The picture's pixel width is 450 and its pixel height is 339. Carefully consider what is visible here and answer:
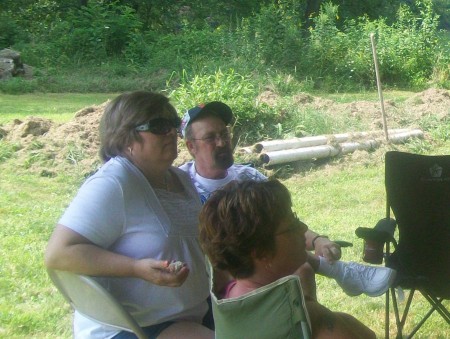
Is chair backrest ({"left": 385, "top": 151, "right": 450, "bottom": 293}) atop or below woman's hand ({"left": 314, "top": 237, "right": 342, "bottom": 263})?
below

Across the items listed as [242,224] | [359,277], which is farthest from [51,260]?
[359,277]

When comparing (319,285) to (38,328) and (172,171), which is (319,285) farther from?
(172,171)

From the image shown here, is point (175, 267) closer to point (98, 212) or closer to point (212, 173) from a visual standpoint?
point (98, 212)

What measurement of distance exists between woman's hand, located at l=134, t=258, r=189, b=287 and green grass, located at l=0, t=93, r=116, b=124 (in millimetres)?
7272

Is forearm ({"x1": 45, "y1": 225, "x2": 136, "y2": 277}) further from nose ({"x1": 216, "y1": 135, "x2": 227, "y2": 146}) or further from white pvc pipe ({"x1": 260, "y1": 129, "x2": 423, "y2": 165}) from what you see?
white pvc pipe ({"x1": 260, "y1": 129, "x2": 423, "y2": 165})

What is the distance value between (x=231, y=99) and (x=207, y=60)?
6521mm

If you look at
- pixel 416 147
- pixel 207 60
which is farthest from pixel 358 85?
pixel 416 147

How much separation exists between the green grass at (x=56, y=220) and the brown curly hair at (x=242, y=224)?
2125 millimetres

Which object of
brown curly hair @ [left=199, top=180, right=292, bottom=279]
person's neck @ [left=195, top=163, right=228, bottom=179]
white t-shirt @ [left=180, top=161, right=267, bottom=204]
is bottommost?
white t-shirt @ [left=180, top=161, right=267, bottom=204]

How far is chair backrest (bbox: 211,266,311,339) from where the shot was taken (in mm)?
1923

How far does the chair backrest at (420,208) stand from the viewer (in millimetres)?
3686

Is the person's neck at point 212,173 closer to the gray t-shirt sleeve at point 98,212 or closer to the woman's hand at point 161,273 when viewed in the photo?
the gray t-shirt sleeve at point 98,212

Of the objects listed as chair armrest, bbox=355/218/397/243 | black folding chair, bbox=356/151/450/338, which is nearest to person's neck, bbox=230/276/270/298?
chair armrest, bbox=355/218/397/243

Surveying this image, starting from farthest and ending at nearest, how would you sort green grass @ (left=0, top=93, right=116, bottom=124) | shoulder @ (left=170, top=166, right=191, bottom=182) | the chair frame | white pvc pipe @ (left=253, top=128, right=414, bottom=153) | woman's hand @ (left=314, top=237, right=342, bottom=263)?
green grass @ (left=0, top=93, right=116, bottom=124), white pvc pipe @ (left=253, top=128, right=414, bottom=153), shoulder @ (left=170, top=166, right=191, bottom=182), woman's hand @ (left=314, top=237, right=342, bottom=263), the chair frame
